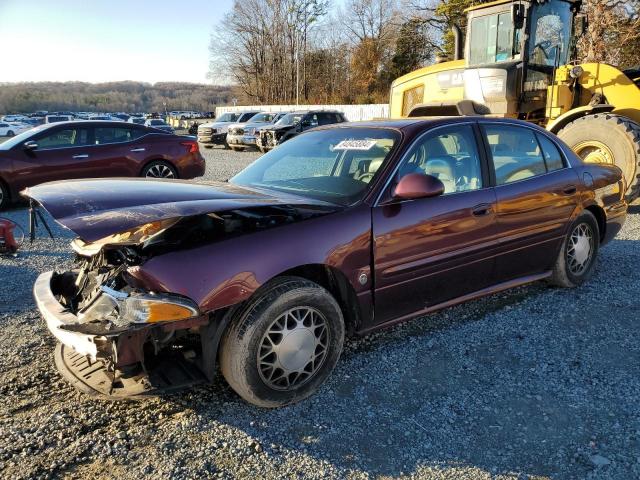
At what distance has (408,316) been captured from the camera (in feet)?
11.1

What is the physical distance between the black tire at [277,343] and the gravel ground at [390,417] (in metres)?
0.11

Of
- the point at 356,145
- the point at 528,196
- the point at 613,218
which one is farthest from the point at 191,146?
the point at 613,218

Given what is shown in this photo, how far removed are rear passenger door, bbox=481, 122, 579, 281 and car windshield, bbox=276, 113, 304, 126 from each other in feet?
51.0

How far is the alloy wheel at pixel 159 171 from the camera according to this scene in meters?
9.59

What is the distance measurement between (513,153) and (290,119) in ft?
52.9

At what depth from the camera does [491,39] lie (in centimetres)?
873

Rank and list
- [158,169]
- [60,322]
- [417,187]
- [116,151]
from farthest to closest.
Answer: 1. [158,169]
2. [116,151]
3. [417,187]
4. [60,322]

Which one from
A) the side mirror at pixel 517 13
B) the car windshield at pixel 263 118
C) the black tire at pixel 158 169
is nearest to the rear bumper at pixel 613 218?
the side mirror at pixel 517 13

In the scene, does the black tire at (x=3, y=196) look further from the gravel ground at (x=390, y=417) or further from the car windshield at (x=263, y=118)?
the car windshield at (x=263, y=118)

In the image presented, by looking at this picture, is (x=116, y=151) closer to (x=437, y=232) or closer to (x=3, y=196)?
(x=3, y=196)

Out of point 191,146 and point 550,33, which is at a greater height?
point 550,33

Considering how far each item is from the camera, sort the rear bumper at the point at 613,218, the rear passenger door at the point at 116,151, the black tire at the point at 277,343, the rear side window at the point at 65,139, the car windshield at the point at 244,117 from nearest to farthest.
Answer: the black tire at the point at 277,343 < the rear bumper at the point at 613,218 < the rear side window at the point at 65,139 < the rear passenger door at the point at 116,151 < the car windshield at the point at 244,117

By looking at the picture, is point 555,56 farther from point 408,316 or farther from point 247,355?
point 247,355

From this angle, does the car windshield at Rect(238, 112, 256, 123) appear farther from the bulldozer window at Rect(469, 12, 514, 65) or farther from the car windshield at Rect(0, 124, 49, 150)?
the bulldozer window at Rect(469, 12, 514, 65)
